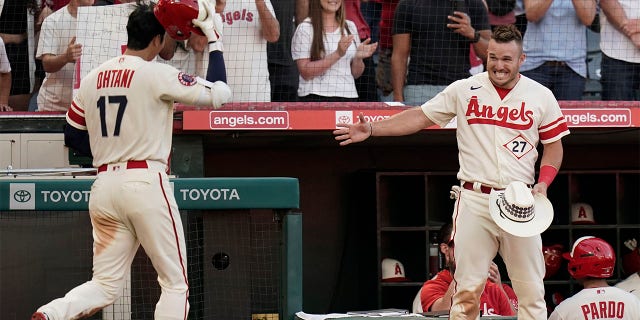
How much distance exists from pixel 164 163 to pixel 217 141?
393 centimetres

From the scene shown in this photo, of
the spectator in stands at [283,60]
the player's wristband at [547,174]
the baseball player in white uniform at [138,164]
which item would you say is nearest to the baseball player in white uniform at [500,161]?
the player's wristband at [547,174]

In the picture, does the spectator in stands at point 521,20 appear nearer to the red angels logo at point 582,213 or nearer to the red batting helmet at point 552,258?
the red angels logo at point 582,213

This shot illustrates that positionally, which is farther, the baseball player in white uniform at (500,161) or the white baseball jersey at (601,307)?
the white baseball jersey at (601,307)

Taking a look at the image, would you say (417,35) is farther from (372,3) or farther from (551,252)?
(551,252)

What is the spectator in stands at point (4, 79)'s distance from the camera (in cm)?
916

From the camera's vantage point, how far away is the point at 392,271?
9.97 m

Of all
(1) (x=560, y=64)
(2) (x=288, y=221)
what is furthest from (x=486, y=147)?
(1) (x=560, y=64)

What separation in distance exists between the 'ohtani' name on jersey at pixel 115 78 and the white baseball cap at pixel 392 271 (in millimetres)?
4648

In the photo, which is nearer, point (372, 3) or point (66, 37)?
point (66, 37)

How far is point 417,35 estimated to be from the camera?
366 inches

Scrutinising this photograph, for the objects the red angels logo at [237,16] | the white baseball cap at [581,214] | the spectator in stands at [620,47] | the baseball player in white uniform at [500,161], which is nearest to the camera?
the baseball player in white uniform at [500,161]

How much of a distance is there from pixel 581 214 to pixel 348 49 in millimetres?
2653

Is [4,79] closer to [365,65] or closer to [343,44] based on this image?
[343,44]

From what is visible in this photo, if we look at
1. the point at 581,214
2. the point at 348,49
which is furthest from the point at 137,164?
the point at 581,214
